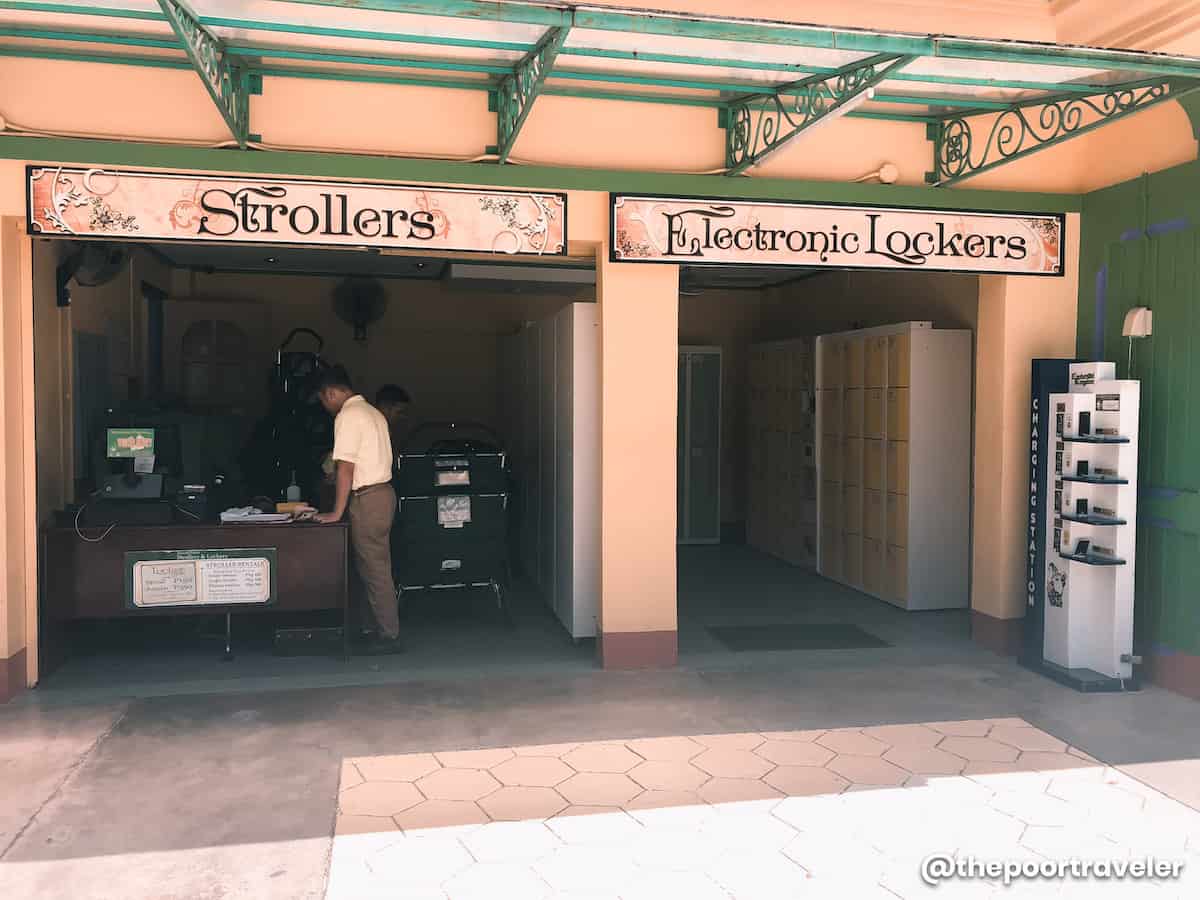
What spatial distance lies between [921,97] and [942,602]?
3793 mm

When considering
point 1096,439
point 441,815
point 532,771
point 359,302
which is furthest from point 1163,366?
point 359,302

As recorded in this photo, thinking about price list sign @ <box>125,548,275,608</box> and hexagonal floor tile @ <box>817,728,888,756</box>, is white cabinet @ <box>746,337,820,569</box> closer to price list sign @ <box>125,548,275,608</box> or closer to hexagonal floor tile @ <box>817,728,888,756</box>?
hexagonal floor tile @ <box>817,728,888,756</box>

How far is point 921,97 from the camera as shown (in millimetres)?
5473

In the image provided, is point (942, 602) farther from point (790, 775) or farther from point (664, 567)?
point (790, 775)

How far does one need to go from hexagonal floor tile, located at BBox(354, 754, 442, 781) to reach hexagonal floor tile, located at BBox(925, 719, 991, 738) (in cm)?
238

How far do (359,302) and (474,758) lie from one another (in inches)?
280

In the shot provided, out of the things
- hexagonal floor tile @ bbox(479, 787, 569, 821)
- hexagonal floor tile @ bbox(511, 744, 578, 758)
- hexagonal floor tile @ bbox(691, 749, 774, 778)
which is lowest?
hexagonal floor tile @ bbox(479, 787, 569, 821)

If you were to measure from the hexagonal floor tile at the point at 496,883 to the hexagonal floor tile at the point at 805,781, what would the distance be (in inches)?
47.7

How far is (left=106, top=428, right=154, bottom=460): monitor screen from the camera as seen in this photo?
5.94m

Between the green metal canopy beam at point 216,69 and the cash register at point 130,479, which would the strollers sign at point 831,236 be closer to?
the green metal canopy beam at point 216,69

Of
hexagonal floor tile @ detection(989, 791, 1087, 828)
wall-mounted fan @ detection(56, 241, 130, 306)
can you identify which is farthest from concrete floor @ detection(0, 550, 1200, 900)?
wall-mounted fan @ detection(56, 241, 130, 306)

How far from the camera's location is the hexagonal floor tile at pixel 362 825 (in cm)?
377

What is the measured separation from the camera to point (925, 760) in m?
4.50

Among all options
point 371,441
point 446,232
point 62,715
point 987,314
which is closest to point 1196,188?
point 987,314
